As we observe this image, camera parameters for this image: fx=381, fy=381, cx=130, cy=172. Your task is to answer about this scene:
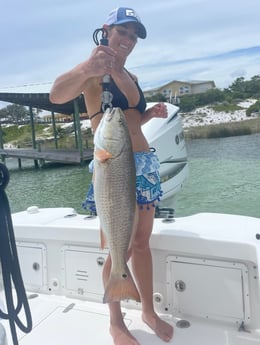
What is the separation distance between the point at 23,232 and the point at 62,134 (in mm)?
34710

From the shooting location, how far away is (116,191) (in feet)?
5.36

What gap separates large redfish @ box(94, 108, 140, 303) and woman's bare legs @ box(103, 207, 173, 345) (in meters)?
0.25

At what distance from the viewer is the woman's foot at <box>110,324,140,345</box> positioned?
1.97 metres

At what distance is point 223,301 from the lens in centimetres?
212

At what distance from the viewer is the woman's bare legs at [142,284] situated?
6.53 ft

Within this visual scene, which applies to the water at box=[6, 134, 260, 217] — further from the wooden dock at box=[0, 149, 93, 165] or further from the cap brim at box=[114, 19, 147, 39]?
the cap brim at box=[114, 19, 147, 39]

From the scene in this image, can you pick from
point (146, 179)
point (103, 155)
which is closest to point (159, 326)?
point (146, 179)

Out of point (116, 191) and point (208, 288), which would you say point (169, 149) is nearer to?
point (208, 288)

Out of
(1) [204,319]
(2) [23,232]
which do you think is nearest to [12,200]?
(2) [23,232]

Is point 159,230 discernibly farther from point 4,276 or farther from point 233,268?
point 4,276

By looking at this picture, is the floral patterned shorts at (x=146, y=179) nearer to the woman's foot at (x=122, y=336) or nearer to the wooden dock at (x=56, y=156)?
the woman's foot at (x=122, y=336)

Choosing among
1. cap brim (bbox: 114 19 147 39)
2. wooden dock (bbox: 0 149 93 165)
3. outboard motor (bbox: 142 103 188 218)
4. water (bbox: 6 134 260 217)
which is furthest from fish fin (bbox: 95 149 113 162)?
wooden dock (bbox: 0 149 93 165)

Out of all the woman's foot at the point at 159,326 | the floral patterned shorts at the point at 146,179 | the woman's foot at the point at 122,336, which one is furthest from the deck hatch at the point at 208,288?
the floral patterned shorts at the point at 146,179

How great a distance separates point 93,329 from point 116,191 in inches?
39.8
